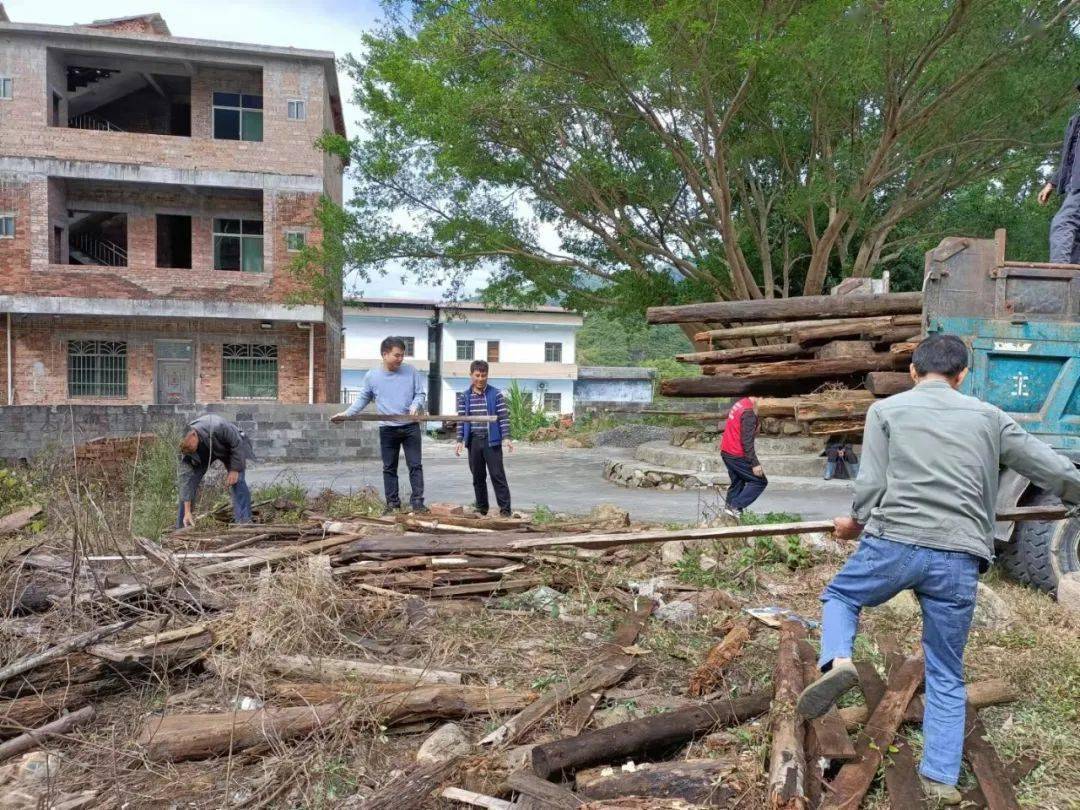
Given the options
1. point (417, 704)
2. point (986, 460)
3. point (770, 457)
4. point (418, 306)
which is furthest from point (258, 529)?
point (418, 306)

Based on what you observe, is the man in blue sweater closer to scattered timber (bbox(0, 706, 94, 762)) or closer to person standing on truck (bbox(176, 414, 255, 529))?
person standing on truck (bbox(176, 414, 255, 529))

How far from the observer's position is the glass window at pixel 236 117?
21891mm

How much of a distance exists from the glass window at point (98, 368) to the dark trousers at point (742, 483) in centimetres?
1967

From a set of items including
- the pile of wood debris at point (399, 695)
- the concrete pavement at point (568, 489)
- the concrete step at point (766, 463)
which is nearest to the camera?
the pile of wood debris at point (399, 695)

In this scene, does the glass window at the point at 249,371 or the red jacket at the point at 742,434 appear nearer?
the red jacket at the point at 742,434

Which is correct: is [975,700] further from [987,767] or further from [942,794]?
[942,794]

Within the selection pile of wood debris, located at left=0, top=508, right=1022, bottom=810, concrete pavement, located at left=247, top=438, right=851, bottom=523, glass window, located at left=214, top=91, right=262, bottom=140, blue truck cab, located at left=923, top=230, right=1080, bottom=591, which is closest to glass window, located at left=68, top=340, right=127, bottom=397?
glass window, located at left=214, top=91, right=262, bottom=140

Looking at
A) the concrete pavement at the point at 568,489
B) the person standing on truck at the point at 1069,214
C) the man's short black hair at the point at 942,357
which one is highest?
the person standing on truck at the point at 1069,214

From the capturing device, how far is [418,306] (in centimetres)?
3719

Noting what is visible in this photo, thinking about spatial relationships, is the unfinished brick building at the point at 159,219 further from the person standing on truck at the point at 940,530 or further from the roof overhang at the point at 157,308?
the person standing on truck at the point at 940,530

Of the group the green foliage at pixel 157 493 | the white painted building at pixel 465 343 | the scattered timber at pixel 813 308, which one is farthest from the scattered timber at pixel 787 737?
the white painted building at pixel 465 343

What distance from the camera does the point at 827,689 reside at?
2787 millimetres

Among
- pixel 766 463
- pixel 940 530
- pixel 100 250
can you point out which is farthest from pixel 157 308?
pixel 940 530

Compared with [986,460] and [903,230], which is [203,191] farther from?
[986,460]
